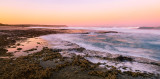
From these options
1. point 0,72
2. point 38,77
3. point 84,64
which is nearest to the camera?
point 38,77

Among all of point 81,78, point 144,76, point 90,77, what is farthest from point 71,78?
point 144,76

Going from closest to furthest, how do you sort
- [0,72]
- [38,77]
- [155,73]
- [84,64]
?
1. [38,77]
2. [0,72]
3. [155,73]
4. [84,64]

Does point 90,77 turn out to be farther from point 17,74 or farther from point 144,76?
point 17,74

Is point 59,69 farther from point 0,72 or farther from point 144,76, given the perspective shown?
point 144,76

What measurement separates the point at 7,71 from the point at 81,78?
377 cm

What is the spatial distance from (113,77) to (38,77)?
11.4 feet

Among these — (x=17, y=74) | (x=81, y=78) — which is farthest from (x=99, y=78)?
(x=17, y=74)

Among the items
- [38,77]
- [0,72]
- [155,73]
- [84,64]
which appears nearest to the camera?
[38,77]

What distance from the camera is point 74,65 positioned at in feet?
20.2

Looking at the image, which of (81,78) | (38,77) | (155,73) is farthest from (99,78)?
(155,73)

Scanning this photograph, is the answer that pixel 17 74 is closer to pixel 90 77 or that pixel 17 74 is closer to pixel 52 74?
pixel 52 74

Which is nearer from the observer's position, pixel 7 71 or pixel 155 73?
pixel 7 71

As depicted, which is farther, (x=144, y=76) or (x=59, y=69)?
(x=59, y=69)

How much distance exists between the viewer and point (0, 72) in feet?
16.3
